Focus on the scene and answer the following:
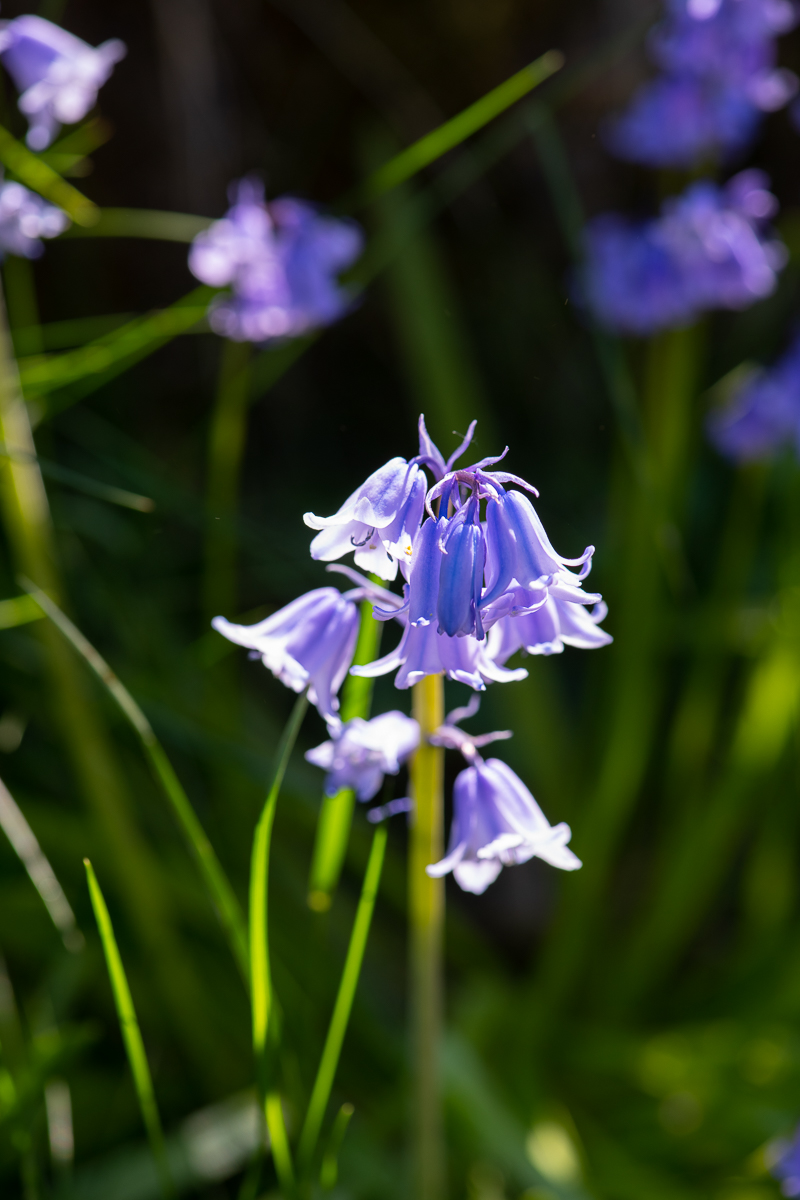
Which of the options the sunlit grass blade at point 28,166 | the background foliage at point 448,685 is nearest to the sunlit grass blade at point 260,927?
the background foliage at point 448,685

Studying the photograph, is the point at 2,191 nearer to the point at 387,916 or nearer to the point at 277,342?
the point at 277,342

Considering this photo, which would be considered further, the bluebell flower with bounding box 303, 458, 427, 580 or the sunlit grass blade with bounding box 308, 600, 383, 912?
the sunlit grass blade with bounding box 308, 600, 383, 912

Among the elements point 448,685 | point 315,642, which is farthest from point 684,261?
point 315,642

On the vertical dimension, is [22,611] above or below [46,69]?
below

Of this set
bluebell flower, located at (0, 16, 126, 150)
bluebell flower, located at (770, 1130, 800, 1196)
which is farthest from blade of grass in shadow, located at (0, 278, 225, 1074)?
bluebell flower, located at (770, 1130, 800, 1196)

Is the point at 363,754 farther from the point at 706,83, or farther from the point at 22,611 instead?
the point at 706,83

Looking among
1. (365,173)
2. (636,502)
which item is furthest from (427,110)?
(636,502)

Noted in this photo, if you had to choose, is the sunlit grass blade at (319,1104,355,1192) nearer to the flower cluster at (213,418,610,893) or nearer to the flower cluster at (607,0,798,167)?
the flower cluster at (213,418,610,893)

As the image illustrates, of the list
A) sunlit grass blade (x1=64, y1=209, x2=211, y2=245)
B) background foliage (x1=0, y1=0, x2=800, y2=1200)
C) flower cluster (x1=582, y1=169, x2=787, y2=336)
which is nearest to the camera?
background foliage (x1=0, y1=0, x2=800, y2=1200)
